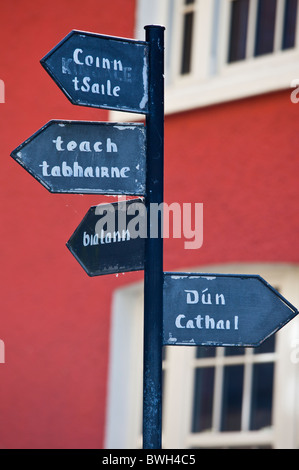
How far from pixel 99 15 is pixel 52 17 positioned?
1.65 ft

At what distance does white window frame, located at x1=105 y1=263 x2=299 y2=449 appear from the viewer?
5734mm

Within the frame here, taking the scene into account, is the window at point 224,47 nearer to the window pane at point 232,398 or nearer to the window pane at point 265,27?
the window pane at point 265,27

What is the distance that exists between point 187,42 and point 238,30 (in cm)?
43

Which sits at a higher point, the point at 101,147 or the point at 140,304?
the point at 140,304

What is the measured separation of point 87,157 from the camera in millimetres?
3529

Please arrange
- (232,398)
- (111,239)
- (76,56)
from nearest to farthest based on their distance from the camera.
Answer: (76,56) → (111,239) → (232,398)

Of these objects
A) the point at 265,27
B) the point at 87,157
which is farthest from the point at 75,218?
the point at 87,157

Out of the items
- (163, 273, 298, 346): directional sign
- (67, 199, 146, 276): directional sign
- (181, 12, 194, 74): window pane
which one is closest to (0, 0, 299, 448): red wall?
(181, 12, 194, 74): window pane

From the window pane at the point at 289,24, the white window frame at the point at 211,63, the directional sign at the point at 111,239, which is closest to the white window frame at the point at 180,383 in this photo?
the white window frame at the point at 211,63

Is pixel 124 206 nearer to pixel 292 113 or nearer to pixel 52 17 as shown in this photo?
pixel 292 113

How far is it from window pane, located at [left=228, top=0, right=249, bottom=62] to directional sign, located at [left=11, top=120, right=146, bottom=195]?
10.4 feet

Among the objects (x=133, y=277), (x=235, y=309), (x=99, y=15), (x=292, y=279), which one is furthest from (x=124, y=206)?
(x=99, y=15)

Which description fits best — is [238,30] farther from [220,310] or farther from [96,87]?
[220,310]

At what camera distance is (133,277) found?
6520mm
